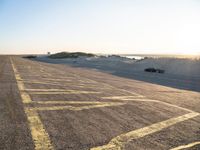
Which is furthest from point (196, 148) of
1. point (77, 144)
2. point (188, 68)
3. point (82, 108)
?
point (188, 68)

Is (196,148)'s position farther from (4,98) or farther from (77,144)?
(4,98)

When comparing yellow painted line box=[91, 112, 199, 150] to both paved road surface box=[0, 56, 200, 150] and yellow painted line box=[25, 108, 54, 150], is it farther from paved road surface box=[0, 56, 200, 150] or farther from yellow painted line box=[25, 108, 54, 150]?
yellow painted line box=[25, 108, 54, 150]

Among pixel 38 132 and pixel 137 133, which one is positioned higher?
pixel 38 132

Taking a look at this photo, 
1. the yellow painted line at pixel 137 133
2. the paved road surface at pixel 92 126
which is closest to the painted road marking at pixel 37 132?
the paved road surface at pixel 92 126

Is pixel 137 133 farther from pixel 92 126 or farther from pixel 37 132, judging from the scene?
pixel 37 132

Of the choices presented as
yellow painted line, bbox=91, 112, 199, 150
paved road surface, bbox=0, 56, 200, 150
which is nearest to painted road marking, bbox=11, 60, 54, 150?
paved road surface, bbox=0, 56, 200, 150

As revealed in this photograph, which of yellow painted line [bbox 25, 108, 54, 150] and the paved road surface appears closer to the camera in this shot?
yellow painted line [bbox 25, 108, 54, 150]

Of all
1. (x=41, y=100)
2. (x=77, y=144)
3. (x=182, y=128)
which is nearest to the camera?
(x=77, y=144)

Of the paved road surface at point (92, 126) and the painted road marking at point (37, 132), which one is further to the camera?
the paved road surface at point (92, 126)

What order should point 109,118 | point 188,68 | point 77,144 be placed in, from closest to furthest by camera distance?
1. point 77,144
2. point 109,118
3. point 188,68

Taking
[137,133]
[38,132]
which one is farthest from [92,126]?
[38,132]

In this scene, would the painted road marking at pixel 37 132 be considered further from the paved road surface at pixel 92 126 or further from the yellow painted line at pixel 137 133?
the yellow painted line at pixel 137 133

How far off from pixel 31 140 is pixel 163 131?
3.08 meters

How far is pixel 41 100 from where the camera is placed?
938 cm
